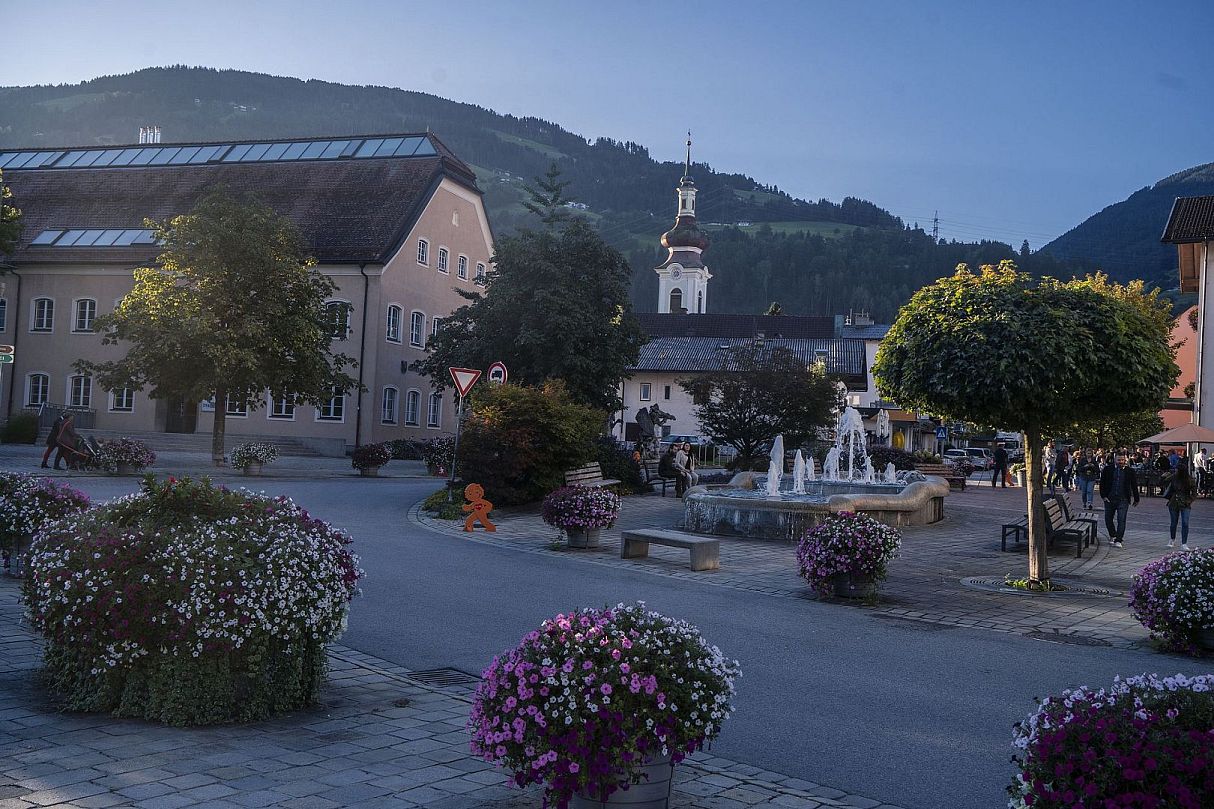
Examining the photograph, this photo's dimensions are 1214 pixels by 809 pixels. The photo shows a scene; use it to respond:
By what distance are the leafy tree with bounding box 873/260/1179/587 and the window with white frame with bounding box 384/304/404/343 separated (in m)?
34.2

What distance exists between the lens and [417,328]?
1880 inches

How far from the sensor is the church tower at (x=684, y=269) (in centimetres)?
10494

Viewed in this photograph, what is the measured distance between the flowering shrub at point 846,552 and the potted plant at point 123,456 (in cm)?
1956

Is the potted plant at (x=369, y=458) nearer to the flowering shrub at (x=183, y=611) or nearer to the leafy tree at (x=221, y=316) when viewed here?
the leafy tree at (x=221, y=316)

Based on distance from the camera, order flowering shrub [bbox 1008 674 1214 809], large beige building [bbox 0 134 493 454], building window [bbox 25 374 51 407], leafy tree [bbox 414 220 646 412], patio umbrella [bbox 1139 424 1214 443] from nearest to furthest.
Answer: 1. flowering shrub [bbox 1008 674 1214 809]
2. patio umbrella [bbox 1139 424 1214 443]
3. leafy tree [bbox 414 220 646 412]
4. large beige building [bbox 0 134 493 454]
5. building window [bbox 25 374 51 407]

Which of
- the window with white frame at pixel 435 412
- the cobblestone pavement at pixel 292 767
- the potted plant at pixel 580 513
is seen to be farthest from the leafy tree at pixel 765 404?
the cobblestone pavement at pixel 292 767

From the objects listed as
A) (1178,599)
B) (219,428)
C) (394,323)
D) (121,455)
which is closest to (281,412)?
(394,323)

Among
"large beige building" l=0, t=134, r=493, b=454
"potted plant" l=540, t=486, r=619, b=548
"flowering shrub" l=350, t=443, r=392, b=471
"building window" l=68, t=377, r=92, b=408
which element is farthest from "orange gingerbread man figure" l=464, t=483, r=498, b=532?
"building window" l=68, t=377, r=92, b=408

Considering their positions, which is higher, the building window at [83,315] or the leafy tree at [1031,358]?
the building window at [83,315]

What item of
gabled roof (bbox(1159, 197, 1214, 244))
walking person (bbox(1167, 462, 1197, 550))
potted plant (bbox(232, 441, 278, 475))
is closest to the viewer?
walking person (bbox(1167, 462, 1197, 550))

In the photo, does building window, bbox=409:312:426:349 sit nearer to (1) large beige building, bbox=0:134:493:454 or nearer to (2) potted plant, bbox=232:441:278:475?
(1) large beige building, bbox=0:134:493:454

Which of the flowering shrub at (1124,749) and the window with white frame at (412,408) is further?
the window with white frame at (412,408)

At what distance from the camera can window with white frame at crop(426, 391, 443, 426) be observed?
4912 centimetres

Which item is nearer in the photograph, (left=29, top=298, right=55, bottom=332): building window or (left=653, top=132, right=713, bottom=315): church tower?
(left=29, top=298, right=55, bottom=332): building window
